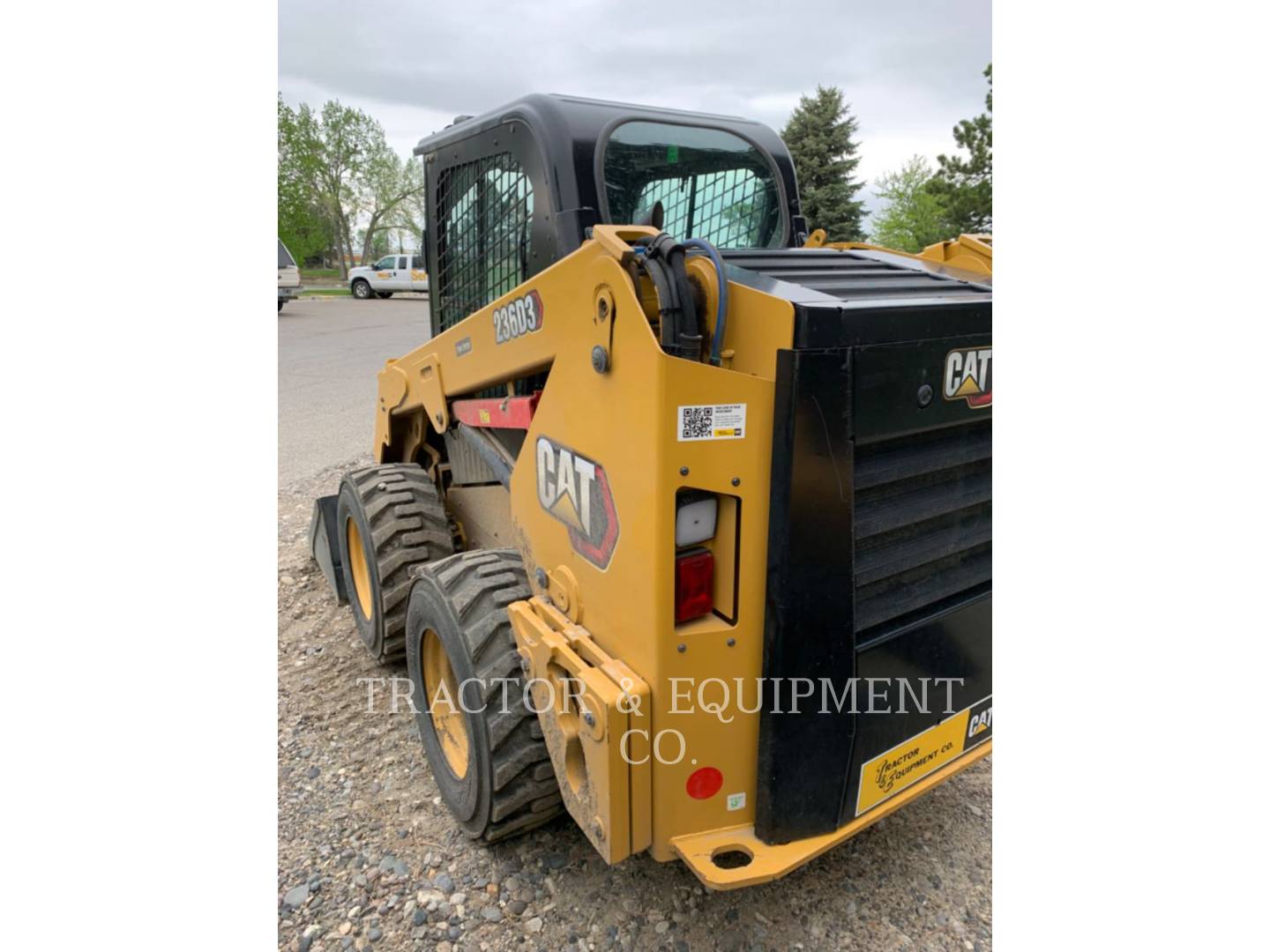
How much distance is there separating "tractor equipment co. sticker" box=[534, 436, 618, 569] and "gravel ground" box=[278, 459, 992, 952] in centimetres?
109

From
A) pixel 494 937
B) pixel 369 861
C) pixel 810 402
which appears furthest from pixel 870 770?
pixel 369 861

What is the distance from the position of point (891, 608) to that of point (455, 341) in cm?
190

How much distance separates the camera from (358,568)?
12.7ft

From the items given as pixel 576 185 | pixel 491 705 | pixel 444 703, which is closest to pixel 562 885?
pixel 491 705

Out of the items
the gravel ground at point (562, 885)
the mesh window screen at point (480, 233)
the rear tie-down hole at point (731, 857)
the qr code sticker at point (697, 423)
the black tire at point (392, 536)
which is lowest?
the gravel ground at point (562, 885)

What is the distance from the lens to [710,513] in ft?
5.95

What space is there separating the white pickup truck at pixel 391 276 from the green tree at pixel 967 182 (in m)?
17.3

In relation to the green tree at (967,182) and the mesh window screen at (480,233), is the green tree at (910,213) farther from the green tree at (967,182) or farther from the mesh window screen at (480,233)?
the mesh window screen at (480,233)

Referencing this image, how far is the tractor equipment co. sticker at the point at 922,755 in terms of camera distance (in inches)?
80.7

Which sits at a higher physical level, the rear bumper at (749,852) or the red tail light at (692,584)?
the red tail light at (692,584)

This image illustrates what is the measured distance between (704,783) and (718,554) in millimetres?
577

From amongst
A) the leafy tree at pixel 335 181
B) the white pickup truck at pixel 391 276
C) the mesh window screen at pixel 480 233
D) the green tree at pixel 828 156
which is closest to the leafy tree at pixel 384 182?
the leafy tree at pixel 335 181

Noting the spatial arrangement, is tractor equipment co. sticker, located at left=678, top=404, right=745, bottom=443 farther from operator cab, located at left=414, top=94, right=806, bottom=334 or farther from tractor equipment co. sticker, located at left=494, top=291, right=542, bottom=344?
operator cab, located at left=414, top=94, right=806, bottom=334

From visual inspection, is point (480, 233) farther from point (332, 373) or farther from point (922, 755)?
point (332, 373)
